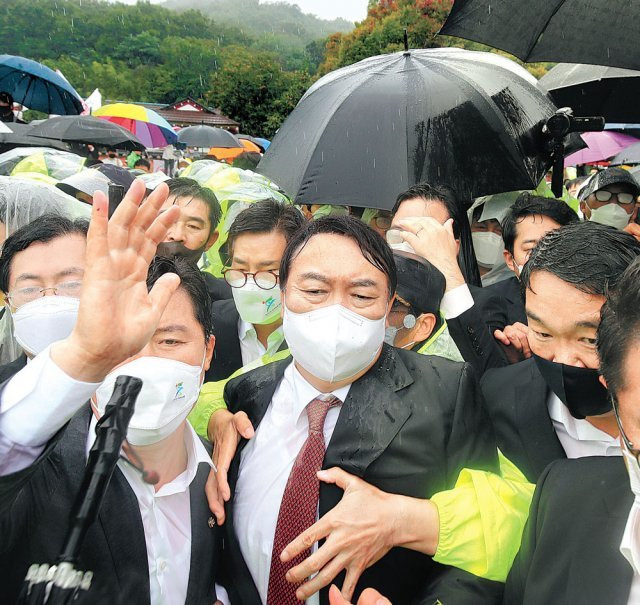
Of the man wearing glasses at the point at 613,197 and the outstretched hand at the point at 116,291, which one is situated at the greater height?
the outstretched hand at the point at 116,291

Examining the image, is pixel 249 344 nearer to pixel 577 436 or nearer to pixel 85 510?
pixel 577 436

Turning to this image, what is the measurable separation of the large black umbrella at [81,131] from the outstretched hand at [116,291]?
28.2ft

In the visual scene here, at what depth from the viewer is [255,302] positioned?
3.12m

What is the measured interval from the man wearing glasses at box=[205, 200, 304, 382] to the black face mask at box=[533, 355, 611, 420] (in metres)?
1.42

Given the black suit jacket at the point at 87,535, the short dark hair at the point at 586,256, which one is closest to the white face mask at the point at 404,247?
the short dark hair at the point at 586,256

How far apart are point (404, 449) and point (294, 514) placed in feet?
1.25

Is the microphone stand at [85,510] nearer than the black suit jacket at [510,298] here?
Yes

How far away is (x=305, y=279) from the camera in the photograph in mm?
2102

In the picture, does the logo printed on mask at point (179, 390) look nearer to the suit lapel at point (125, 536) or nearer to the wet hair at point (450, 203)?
the suit lapel at point (125, 536)

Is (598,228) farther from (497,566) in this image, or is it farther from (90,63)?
(90,63)

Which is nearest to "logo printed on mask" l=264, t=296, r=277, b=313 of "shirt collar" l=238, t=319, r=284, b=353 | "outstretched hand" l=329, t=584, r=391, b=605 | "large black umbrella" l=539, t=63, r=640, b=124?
"shirt collar" l=238, t=319, r=284, b=353

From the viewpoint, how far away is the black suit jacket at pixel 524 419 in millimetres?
2164

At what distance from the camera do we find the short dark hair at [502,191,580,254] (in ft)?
11.8

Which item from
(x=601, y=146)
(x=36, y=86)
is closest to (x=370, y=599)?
(x=36, y=86)
